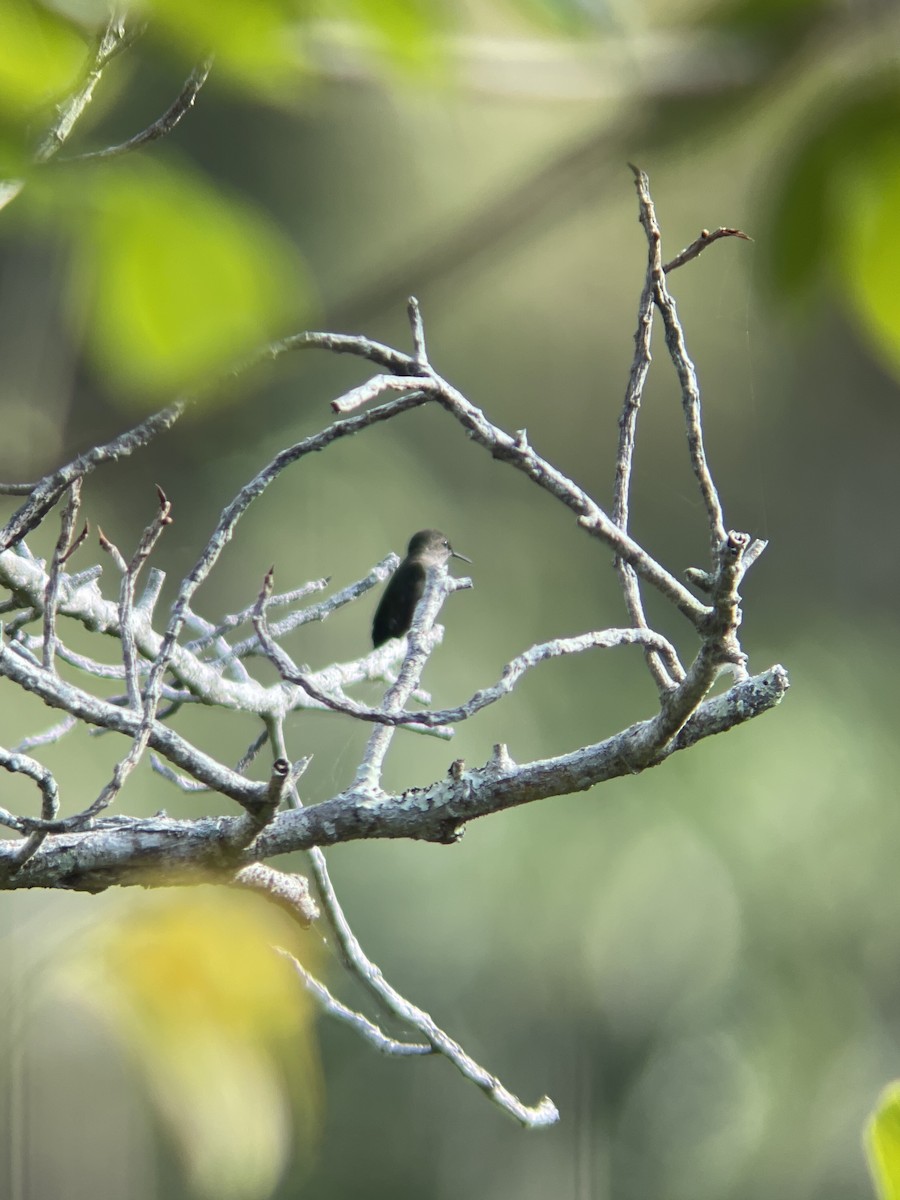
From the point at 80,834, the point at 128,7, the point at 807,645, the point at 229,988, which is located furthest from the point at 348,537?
the point at 128,7

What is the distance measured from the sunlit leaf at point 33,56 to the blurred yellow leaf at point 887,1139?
541mm

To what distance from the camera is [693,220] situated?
468 centimetres

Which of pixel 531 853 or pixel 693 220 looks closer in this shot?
pixel 693 220

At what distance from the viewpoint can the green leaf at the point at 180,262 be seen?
0.97 feet

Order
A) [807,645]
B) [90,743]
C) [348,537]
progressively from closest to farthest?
[90,743], [348,537], [807,645]

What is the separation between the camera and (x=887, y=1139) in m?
0.61

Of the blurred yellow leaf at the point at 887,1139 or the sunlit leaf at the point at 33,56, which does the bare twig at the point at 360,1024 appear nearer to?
the blurred yellow leaf at the point at 887,1139

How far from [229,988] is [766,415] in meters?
6.25

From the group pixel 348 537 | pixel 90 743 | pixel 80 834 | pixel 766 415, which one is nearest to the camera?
pixel 80 834

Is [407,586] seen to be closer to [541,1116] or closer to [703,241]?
[541,1116]

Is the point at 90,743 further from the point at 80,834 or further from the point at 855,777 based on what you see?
the point at 80,834

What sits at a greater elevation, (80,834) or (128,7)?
(80,834)

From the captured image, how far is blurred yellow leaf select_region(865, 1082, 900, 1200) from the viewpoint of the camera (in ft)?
1.99

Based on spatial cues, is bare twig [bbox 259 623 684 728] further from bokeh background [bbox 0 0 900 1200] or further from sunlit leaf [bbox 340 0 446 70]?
bokeh background [bbox 0 0 900 1200]
